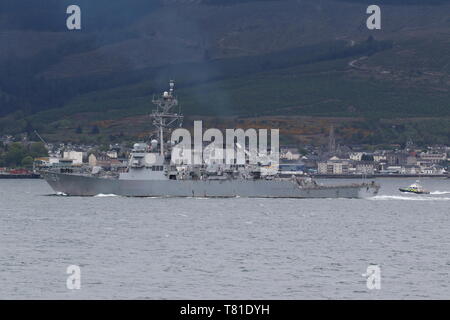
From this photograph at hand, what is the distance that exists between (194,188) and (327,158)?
96.4 meters

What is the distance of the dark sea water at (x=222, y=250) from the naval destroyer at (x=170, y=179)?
169 inches

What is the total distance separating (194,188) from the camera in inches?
2874

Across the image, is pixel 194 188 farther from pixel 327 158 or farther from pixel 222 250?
pixel 327 158

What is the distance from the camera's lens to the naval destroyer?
7188cm

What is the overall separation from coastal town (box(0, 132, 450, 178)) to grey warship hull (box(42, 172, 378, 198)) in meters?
63.4

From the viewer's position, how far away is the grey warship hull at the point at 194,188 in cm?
7269

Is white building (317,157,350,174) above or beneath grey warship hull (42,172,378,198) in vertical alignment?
above

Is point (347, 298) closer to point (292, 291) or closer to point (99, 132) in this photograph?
point (292, 291)
